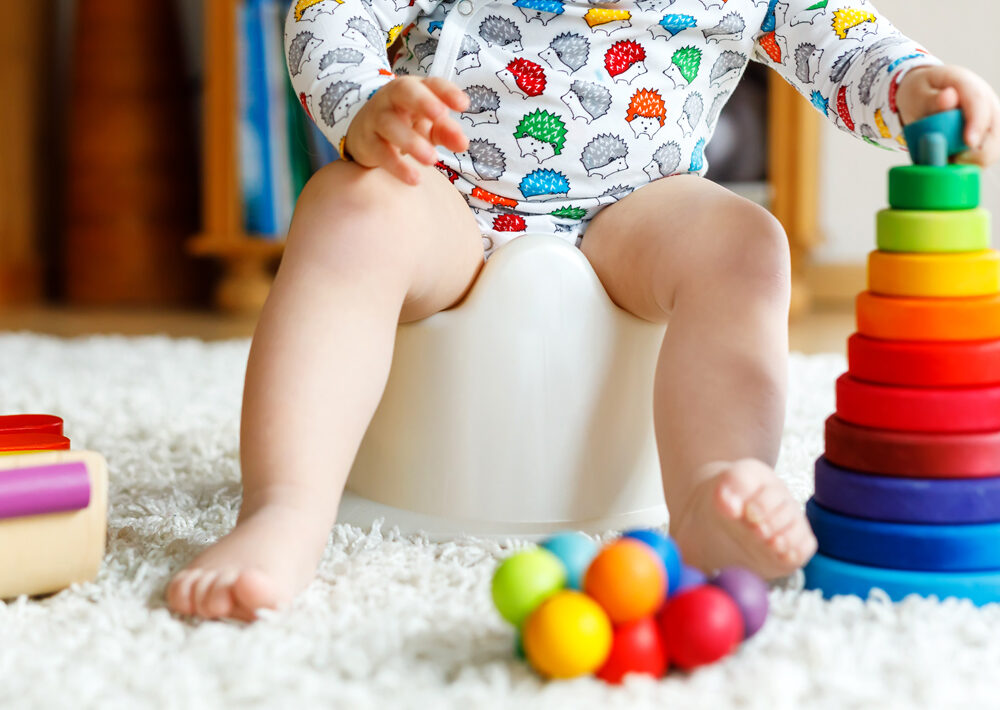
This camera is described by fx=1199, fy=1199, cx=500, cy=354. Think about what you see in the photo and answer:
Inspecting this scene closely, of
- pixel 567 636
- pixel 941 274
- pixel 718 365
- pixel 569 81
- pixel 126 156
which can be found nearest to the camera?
pixel 567 636

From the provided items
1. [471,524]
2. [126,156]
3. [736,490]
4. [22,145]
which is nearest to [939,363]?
[736,490]

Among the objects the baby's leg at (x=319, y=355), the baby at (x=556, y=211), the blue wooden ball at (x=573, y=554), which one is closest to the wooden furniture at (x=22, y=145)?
the baby at (x=556, y=211)

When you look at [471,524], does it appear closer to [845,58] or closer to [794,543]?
[794,543]

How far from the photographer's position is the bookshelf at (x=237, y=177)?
1.97 m

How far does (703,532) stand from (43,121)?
6.80ft

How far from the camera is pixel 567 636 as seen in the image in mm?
518

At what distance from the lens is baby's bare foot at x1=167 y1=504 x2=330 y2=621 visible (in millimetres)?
603

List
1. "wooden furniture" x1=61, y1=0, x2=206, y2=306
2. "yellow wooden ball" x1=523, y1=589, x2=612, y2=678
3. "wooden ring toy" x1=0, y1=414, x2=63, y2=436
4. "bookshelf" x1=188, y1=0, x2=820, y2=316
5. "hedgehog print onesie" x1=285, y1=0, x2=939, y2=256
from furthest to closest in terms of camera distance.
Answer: "wooden furniture" x1=61, y1=0, x2=206, y2=306 < "bookshelf" x1=188, y1=0, x2=820, y2=316 < "hedgehog print onesie" x1=285, y1=0, x2=939, y2=256 < "wooden ring toy" x1=0, y1=414, x2=63, y2=436 < "yellow wooden ball" x1=523, y1=589, x2=612, y2=678

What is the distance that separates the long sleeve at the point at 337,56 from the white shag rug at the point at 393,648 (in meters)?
0.27

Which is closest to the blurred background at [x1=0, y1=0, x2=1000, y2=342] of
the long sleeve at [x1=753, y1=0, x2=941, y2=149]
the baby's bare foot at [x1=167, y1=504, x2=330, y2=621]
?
the long sleeve at [x1=753, y1=0, x2=941, y2=149]

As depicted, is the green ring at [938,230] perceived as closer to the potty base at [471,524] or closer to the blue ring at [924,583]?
the blue ring at [924,583]

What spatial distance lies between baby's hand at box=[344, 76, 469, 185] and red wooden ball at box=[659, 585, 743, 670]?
0.27m

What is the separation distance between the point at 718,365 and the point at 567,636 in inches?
10.3

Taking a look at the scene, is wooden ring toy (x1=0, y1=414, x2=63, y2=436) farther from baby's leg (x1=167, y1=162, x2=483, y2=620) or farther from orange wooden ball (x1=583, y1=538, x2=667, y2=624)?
orange wooden ball (x1=583, y1=538, x2=667, y2=624)
